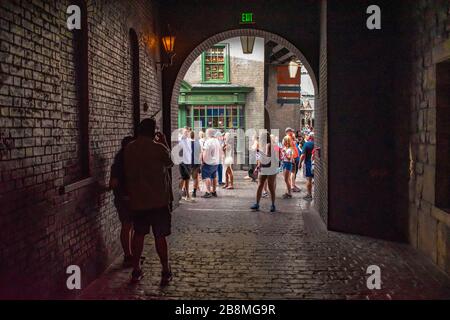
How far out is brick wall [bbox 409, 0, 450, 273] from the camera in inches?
224

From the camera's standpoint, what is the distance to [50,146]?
4.43 m

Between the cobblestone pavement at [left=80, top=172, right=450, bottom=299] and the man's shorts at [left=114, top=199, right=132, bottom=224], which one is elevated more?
the man's shorts at [left=114, top=199, right=132, bottom=224]

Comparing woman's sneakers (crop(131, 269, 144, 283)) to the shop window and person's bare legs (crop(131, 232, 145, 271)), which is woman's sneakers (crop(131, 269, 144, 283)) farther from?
the shop window

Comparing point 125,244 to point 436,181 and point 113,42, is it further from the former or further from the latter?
point 436,181

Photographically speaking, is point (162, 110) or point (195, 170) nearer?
point (162, 110)

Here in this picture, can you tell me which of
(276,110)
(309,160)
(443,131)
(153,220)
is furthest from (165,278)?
(276,110)

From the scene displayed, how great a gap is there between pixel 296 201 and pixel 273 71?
A: 1170cm

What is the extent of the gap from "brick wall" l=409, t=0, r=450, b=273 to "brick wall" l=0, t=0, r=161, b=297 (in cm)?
406

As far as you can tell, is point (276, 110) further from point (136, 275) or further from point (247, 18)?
point (136, 275)

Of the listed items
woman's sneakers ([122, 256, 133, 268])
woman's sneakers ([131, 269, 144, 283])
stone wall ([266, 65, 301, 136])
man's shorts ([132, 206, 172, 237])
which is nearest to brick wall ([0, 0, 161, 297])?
woman's sneakers ([122, 256, 133, 268])

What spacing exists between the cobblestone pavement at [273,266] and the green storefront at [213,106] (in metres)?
11.5

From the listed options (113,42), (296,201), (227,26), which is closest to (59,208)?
(113,42)

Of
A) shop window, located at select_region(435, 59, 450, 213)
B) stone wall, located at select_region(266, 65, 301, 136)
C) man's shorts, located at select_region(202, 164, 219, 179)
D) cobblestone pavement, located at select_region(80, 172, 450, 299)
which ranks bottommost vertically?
cobblestone pavement, located at select_region(80, 172, 450, 299)

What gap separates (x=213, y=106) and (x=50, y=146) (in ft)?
53.3
